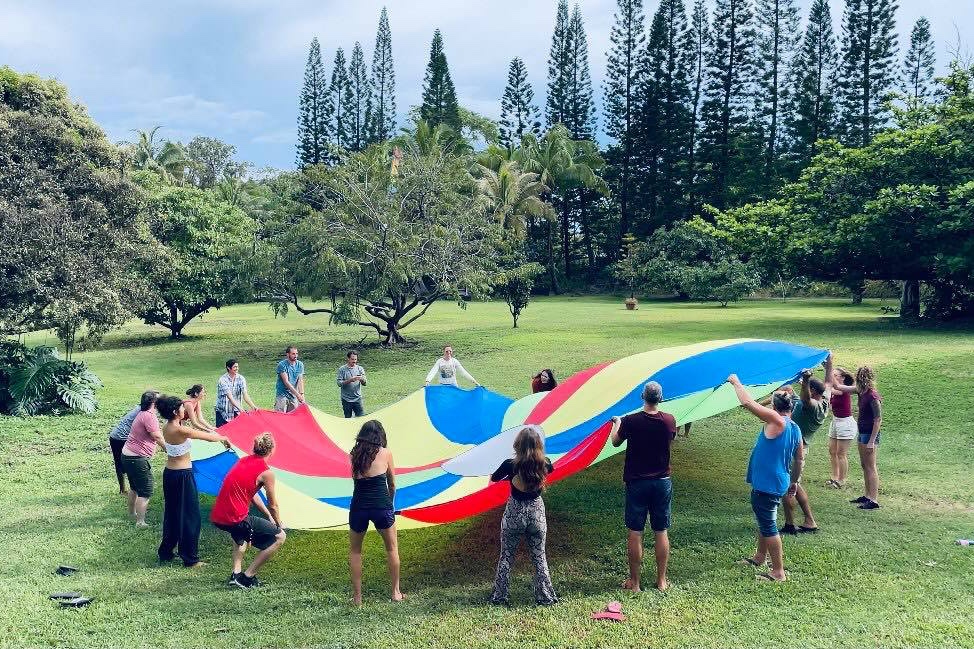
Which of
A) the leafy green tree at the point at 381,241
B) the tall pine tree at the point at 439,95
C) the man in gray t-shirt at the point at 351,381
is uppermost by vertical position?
the tall pine tree at the point at 439,95

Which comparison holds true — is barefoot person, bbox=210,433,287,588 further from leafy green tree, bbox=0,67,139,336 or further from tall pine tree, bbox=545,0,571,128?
tall pine tree, bbox=545,0,571,128

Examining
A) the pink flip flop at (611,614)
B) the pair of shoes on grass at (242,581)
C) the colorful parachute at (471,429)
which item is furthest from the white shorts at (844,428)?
the pair of shoes on grass at (242,581)

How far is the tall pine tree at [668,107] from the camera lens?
153 ft

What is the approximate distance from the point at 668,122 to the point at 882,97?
1167cm

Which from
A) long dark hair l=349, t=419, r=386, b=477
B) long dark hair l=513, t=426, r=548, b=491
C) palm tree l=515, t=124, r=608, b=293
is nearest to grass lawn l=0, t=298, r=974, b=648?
long dark hair l=513, t=426, r=548, b=491

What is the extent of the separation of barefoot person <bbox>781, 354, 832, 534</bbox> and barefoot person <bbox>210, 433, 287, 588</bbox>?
4330 mm

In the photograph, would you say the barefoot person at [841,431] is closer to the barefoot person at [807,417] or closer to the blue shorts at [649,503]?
the barefoot person at [807,417]

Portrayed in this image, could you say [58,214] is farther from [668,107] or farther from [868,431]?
[668,107]

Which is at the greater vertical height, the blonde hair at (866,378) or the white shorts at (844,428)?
the blonde hair at (866,378)

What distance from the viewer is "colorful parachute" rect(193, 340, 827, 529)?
6.43 metres

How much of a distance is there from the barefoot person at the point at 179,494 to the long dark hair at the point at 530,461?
104 inches

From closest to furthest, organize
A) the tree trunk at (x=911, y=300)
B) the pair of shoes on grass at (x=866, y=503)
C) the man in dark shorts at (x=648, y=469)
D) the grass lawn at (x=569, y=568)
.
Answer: the grass lawn at (x=569, y=568) → the man in dark shorts at (x=648, y=469) → the pair of shoes on grass at (x=866, y=503) → the tree trunk at (x=911, y=300)

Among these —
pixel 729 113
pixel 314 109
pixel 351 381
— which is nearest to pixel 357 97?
pixel 314 109

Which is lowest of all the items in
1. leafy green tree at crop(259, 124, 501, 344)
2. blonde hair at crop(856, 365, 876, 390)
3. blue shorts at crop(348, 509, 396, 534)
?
blue shorts at crop(348, 509, 396, 534)
